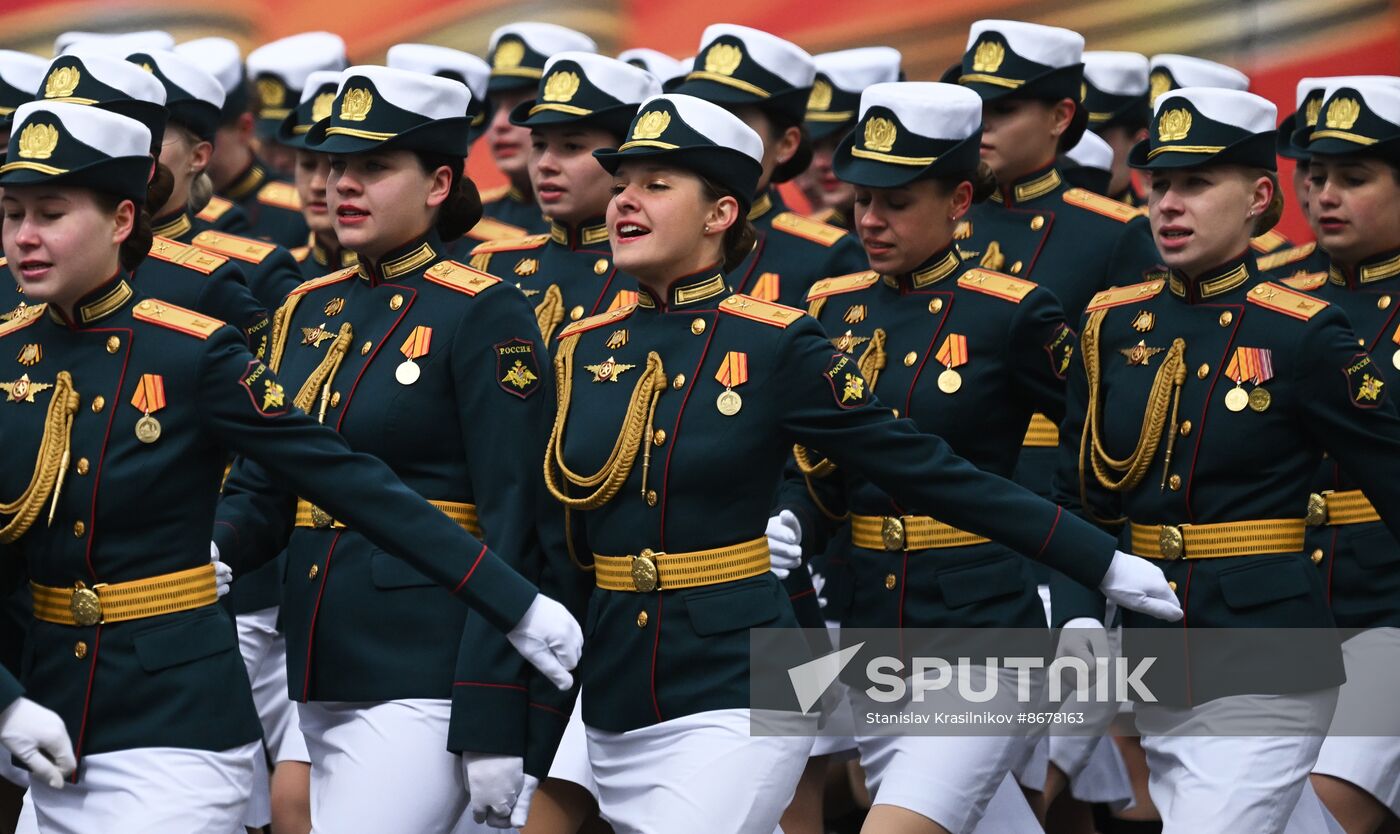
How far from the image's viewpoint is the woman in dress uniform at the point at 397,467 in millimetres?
5734

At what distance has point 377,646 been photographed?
5.82m

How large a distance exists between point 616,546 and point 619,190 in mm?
876

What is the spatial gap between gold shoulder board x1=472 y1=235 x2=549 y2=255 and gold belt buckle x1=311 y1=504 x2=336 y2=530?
77.9 inches

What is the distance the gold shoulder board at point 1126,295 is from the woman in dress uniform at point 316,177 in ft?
8.35

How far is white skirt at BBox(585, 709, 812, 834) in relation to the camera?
18.0 feet

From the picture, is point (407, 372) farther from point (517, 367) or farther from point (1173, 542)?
point (1173, 542)

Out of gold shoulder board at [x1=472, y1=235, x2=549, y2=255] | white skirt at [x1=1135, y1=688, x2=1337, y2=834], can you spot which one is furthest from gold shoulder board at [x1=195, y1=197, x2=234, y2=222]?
white skirt at [x1=1135, y1=688, x2=1337, y2=834]

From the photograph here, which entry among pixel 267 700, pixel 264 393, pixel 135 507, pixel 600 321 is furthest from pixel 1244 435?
pixel 267 700

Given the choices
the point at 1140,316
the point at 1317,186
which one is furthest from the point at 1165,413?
the point at 1317,186

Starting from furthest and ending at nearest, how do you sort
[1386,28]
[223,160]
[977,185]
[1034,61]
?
[1386,28], [223,160], [1034,61], [977,185]

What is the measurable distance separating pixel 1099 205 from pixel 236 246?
108 inches

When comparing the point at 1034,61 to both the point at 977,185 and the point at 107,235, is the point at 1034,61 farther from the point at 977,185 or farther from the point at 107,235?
the point at 107,235

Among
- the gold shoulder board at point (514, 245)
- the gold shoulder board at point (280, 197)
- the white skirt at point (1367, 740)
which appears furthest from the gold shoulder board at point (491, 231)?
the white skirt at point (1367, 740)

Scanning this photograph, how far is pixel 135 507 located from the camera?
524 cm
